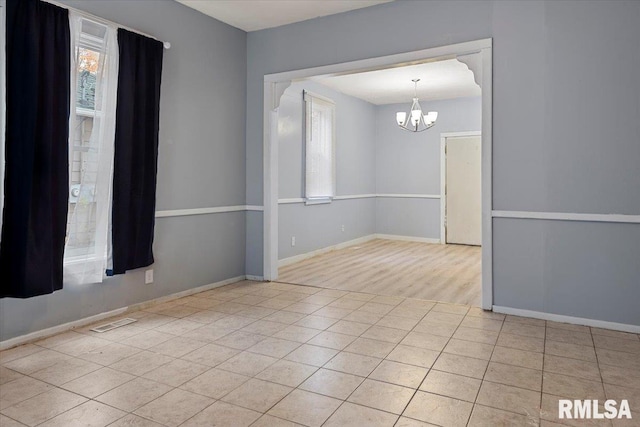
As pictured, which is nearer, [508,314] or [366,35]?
[508,314]

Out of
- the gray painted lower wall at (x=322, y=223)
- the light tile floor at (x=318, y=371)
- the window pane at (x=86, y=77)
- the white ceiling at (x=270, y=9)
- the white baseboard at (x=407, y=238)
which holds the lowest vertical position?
the light tile floor at (x=318, y=371)

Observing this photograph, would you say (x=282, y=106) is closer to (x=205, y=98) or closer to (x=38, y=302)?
(x=205, y=98)

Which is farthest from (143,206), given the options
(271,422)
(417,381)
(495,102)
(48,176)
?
(495,102)

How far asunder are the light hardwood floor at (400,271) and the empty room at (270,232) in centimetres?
6

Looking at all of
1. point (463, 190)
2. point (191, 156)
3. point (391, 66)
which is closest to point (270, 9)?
point (391, 66)

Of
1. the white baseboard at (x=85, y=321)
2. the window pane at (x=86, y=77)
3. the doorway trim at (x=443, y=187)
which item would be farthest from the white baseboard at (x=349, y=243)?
the window pane at (x=86, y=77)

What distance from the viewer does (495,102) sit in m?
3.53

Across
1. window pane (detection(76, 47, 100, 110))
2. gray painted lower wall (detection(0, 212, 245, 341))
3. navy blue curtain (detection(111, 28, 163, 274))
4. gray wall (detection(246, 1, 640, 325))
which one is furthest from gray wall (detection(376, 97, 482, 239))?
window pane (detection(76, 47, 100, 110))

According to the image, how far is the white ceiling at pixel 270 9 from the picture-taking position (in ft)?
12.9

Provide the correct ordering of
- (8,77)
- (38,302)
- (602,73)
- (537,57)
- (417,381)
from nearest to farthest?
(417,381), (8,77), (38,302), (602,73), (537,57)

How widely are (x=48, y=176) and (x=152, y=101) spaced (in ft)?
3.57

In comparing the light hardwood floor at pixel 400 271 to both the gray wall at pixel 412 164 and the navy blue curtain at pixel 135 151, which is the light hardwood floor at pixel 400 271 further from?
the navy blue curtain at pixel 135 151

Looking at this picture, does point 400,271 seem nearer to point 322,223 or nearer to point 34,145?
point 322,223

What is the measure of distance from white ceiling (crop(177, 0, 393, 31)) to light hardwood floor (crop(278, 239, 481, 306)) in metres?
2.74
